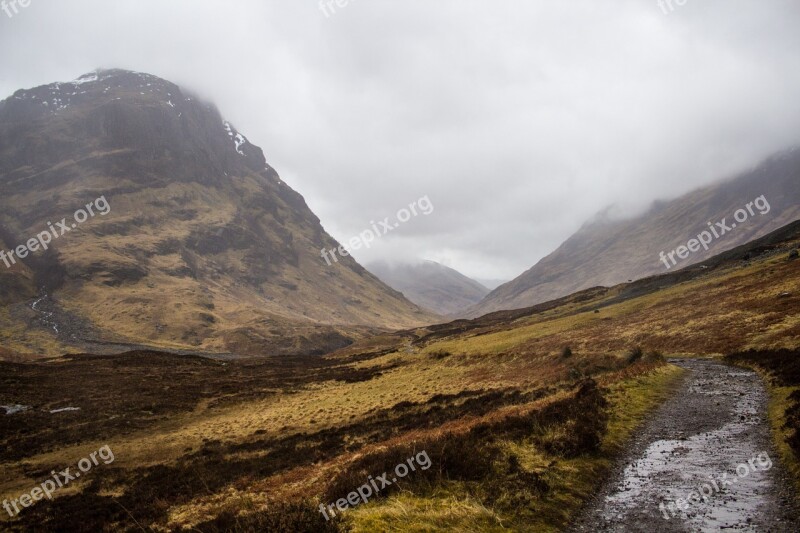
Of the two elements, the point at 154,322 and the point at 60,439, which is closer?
the point at 60,439

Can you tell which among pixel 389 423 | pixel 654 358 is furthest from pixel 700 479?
pixel 389 423

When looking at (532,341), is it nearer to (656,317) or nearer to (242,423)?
(656,317)

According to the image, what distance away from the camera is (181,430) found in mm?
40562

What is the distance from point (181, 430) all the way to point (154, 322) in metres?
149

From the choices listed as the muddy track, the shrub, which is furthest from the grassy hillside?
the muddy track

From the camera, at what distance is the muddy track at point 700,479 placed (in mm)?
9070

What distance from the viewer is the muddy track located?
29.8 ft

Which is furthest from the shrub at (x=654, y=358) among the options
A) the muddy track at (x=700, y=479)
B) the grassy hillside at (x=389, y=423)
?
the muddy track at (x=700, y=479)

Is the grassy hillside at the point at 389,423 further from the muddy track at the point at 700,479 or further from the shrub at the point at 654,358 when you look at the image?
the muddy track at the point at 700,479

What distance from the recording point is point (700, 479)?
36.6ft

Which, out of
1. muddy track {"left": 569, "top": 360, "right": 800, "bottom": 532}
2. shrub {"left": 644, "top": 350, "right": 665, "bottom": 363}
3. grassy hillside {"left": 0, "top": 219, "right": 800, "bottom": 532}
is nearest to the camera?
muddy track {"left": 569, "top": 360, "right": 800, "bottom": 532}

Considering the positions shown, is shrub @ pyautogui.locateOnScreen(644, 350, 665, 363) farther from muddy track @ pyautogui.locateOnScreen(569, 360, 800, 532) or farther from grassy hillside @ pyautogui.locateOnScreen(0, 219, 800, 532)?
muddy track @ pyautogui.locateOnScreen(569, 360, 800, 532)

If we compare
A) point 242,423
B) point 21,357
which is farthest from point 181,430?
point 21,357

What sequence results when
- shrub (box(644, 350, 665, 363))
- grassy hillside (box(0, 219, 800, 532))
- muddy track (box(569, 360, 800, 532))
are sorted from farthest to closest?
1. shrub (box(644, 350, 665, 363))
2. grassy hillside (box(0, 219, 800, 532))
3. muddy track (box(569, 360, 800, 532))
